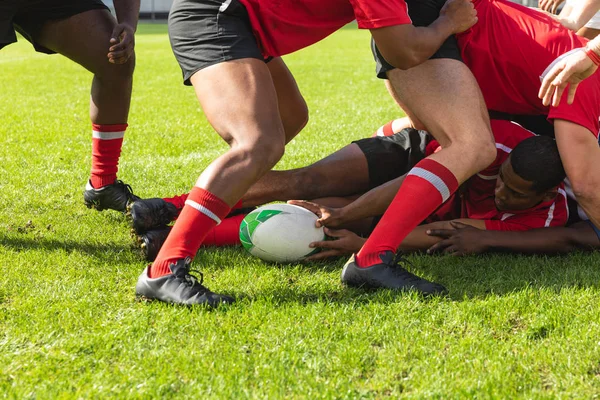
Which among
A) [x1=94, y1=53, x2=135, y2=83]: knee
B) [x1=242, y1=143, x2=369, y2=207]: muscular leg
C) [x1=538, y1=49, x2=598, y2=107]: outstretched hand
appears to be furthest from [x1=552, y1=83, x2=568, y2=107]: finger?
[x1=94, y1=53, x2=135, y2=83]: knee

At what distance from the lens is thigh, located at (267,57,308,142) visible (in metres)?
4.53

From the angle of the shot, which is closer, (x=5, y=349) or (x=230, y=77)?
(x=5, y=349)

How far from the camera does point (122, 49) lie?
458cm

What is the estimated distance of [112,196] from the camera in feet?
16.4

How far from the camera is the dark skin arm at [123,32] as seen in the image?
180 inches

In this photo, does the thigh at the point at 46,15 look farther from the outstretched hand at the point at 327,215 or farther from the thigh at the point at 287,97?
the outstretched hand at the point at 327,215

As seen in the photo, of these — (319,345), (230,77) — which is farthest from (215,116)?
(319,345)

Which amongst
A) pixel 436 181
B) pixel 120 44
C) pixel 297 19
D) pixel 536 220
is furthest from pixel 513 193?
pixel 120 44

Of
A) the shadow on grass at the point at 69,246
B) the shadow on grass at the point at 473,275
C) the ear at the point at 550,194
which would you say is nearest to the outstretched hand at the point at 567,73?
the ear at the point at 550,194

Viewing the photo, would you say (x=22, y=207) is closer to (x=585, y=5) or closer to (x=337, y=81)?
(x=585, y=5)

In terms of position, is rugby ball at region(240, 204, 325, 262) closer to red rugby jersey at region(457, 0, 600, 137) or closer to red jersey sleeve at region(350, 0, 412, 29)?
red jersey sleeve at region(350, 0, 412, 29)

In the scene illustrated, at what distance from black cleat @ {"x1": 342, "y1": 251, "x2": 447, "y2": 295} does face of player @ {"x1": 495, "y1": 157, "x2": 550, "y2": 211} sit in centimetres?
85

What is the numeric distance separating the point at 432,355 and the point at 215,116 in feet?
4.72

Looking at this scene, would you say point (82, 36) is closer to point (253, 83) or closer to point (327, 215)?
point (253, 83)
